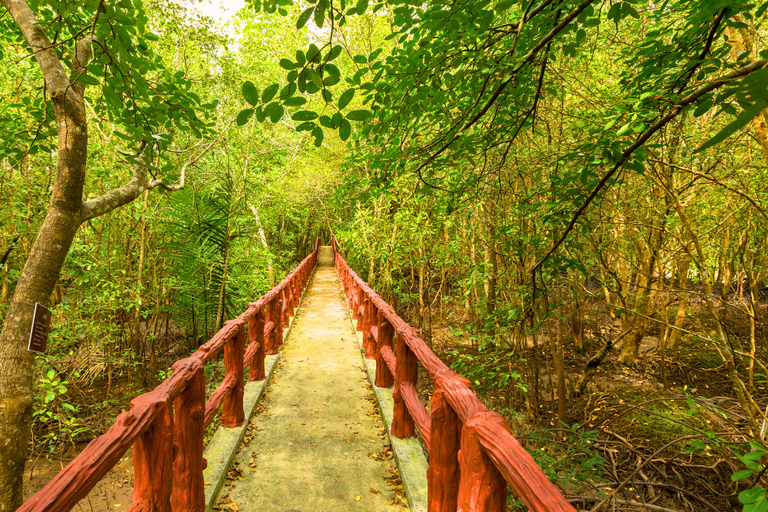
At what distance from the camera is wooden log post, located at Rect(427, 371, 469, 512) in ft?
6.87

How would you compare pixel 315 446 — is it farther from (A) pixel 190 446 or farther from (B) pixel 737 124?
(B) pixel 737 124

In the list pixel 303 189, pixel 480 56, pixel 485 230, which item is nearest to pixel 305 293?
pixel 303 189

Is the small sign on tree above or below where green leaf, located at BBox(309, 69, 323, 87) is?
below

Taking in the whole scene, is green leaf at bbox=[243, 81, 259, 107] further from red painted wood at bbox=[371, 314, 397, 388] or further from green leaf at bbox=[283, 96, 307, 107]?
red painted wood at bbox=[371, 314, 397, 388]

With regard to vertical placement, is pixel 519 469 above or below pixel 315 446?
above

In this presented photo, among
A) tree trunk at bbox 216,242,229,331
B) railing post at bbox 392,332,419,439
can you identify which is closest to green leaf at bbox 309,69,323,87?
railing post at bbox 392,332,419,439

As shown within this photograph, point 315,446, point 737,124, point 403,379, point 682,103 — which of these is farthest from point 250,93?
point 315,446

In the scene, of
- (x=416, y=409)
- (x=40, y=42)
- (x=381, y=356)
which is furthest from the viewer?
(x=381, y=356)

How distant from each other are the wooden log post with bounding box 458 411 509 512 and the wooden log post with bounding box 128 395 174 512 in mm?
1441

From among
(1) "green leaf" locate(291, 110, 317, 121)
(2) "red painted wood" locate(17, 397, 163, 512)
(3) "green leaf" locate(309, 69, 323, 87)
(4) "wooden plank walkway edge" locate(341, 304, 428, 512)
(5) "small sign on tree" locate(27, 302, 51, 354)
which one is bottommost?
(4) "wooden plank walkway edge" locate(341, 304, 428, 512)

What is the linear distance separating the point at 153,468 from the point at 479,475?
150 cm

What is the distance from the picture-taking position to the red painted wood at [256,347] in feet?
14.3

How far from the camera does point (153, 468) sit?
5.65 ft

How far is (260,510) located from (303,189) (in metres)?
11.8
